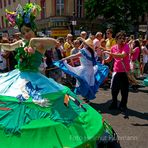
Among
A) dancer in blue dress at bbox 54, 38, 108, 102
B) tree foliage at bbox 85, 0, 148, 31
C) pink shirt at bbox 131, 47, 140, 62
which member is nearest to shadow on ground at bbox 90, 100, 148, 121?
dancer in blue dress at bbox 54, 38, 108, 102

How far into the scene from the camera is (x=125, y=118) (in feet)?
22.7

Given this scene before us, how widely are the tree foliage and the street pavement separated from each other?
86.7 feet

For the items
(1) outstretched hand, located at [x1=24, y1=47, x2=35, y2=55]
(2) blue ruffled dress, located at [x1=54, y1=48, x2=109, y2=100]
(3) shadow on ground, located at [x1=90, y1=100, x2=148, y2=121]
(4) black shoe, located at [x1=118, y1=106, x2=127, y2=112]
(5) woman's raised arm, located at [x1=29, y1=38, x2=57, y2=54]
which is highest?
(5) woman's raised arm, located at [x1=29, y1=38, x2=57, y2=54]

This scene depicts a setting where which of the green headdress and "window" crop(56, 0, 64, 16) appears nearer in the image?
the green headdress

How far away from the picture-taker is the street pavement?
5562 millimetres

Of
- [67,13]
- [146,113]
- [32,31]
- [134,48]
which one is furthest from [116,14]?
[32,31]

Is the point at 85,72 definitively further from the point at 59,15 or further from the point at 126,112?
the point at 59,15

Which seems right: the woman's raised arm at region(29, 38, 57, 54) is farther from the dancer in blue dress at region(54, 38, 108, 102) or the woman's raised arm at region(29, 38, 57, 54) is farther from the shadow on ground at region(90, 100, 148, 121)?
the dancer in blue dress at region(54, 38, 108, 102)

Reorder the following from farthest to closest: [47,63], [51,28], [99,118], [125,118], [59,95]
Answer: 1. [51,28]
2. [47,63]
3. [125,118]
4. [99,118]
5. [59,95]

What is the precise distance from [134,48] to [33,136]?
7.89 metres

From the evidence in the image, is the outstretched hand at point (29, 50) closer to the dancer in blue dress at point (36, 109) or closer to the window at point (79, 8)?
the dancer in blue dress at point (36, 109)

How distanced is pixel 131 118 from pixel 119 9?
96.9 feet

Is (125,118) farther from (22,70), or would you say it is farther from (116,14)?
(116,14)

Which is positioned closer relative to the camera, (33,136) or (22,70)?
(33,136)
